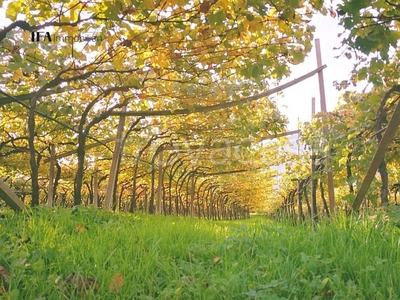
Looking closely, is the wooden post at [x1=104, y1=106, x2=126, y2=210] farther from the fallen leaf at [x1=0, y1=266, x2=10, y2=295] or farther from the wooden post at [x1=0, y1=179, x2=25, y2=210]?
the fallen leaf at [x1=0, y1=266, x2=10, y2=295]

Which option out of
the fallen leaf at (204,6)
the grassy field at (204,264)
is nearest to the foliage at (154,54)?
the fallen leaf at (204,6)

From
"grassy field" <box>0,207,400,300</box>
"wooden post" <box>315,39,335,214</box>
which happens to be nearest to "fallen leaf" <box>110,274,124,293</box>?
"grassy field" <box>0,207,400,300</box>

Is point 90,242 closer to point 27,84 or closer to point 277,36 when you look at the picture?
point 277,36

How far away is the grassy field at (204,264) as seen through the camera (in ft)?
5.85

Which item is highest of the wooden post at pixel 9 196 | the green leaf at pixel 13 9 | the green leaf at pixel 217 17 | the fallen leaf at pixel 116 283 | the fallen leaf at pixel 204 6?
the green leaf at pixel 13 9

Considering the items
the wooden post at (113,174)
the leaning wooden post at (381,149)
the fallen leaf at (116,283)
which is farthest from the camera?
the wooden post at (113,174)

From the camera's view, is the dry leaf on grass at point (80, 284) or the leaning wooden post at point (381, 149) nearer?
the dry leaf on grass at point (80, 284)

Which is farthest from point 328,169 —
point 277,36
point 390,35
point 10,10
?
point 10,10

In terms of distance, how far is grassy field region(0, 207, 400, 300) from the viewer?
5.85ft

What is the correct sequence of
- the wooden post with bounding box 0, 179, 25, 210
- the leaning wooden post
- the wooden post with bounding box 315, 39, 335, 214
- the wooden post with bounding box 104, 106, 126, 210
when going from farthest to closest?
the wooden post with bounding box 104, 106, 126, 210 < the wooden post with bounding box 315, 39, 335, 214 < the wooden post with bounding box 0, 179, 25, 210 < the leaning wooden post

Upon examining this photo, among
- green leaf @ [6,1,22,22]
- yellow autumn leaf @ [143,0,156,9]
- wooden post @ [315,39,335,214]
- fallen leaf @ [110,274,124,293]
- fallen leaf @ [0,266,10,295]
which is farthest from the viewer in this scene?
wooden post @ [315,39,335,214]

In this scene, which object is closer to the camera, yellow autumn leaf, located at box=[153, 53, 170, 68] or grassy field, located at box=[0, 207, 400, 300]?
grassy field, located at box=[0, 207, 400, 300]

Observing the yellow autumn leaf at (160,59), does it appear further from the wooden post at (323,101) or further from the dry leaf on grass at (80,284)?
the wooden post at (323,101)

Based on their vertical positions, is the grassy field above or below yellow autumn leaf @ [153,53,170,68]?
below
